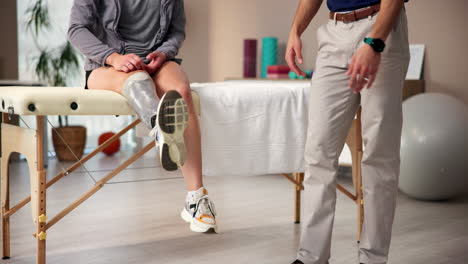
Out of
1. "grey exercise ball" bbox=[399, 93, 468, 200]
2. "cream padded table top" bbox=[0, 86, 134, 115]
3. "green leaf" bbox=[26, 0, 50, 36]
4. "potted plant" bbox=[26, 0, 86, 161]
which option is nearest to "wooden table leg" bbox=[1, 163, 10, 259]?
"cream padded table top" bbox=[0, 86, 134, 115]

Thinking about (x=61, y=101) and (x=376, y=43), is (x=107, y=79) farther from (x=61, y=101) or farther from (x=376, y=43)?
(x=376, y=43)

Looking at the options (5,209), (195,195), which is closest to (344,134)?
(195,195)

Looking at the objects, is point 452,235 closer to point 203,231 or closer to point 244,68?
point 203,231

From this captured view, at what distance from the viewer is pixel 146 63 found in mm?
2090

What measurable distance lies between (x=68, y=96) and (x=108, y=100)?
4.9 inches

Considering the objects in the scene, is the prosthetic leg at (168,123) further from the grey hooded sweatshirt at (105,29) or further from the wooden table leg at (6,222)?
the wooden table leg at (6,222)

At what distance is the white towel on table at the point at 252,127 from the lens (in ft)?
7.03

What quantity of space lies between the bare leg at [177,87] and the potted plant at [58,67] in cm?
259

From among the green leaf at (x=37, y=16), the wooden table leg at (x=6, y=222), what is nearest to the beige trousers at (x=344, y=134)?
the wooden table leg at (x=6, y=222)

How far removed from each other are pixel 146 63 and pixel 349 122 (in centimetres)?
78

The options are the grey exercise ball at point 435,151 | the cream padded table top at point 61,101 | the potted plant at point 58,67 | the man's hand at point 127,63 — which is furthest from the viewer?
the potted plant at point 58,67

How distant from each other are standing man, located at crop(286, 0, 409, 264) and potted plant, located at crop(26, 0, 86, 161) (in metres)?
3.15

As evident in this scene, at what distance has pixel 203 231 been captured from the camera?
216 cm

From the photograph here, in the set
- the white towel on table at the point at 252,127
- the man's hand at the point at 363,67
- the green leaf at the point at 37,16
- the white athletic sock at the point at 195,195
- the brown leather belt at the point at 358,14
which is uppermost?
the green leaf at the point at 37,16
